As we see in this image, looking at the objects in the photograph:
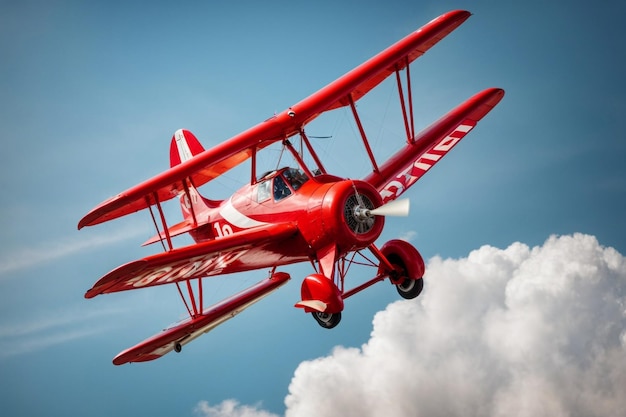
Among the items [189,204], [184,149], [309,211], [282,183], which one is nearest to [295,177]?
[282,183]

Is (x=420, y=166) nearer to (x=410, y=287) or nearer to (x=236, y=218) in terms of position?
(x=410, y=287)

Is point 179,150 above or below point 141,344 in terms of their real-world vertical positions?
above

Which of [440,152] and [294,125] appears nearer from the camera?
[294,125]

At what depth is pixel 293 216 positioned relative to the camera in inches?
588

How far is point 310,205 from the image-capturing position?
14.5m

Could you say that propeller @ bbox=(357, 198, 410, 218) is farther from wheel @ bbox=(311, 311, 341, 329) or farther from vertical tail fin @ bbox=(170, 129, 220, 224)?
vertical tail fin @ bbox=(170, 129, 220, 224)

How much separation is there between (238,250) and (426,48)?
7.13 meters

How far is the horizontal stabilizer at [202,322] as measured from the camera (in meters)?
18.3

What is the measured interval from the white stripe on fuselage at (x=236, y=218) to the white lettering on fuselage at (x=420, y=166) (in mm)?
3481

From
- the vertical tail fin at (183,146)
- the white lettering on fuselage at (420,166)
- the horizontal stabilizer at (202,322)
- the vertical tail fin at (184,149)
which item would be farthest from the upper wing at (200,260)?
the vertical tail fin at (183,146)

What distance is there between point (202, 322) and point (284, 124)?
648 cm

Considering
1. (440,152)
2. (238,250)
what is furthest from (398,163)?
(238,250)

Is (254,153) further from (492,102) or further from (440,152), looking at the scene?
(492,102)

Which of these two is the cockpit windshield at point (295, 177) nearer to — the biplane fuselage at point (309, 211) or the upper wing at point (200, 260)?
the biplane fuselage at point (309, 211)
